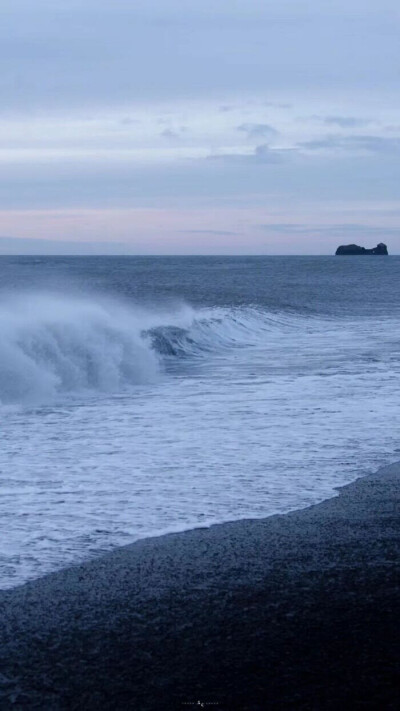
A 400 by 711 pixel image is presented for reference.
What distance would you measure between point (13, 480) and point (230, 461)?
1.95 m

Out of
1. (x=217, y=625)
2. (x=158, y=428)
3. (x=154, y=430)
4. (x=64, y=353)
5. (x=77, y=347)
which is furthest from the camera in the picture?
(x=77, y=347)

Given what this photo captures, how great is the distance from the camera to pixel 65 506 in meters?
6.76

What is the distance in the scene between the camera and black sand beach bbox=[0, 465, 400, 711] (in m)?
3.90

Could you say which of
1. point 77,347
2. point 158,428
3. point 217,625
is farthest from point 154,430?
point 77,347

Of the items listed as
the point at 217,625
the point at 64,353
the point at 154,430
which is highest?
the point at 64,353

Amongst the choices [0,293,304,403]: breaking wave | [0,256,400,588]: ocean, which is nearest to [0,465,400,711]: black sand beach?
[0,256,400,588]: ocean

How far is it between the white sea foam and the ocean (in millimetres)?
21

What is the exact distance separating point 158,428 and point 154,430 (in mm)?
124

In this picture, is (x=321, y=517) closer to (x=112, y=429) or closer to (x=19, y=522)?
(x=19, y=522)

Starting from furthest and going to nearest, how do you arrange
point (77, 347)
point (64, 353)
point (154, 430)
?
1. point (77, 347)
2. point (64, 353)
3. point (154, 430)

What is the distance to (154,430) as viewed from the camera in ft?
32.2

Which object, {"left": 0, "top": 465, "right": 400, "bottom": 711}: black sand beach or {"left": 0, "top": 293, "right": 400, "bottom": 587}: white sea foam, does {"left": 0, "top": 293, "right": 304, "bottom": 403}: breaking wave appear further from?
{"left": 0, "top": 465, "right": 400, "bottom": 711}: black sand beach

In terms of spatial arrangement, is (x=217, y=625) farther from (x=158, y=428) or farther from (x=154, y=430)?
(x=158, y=428)

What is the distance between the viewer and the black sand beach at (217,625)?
3.90 metres
